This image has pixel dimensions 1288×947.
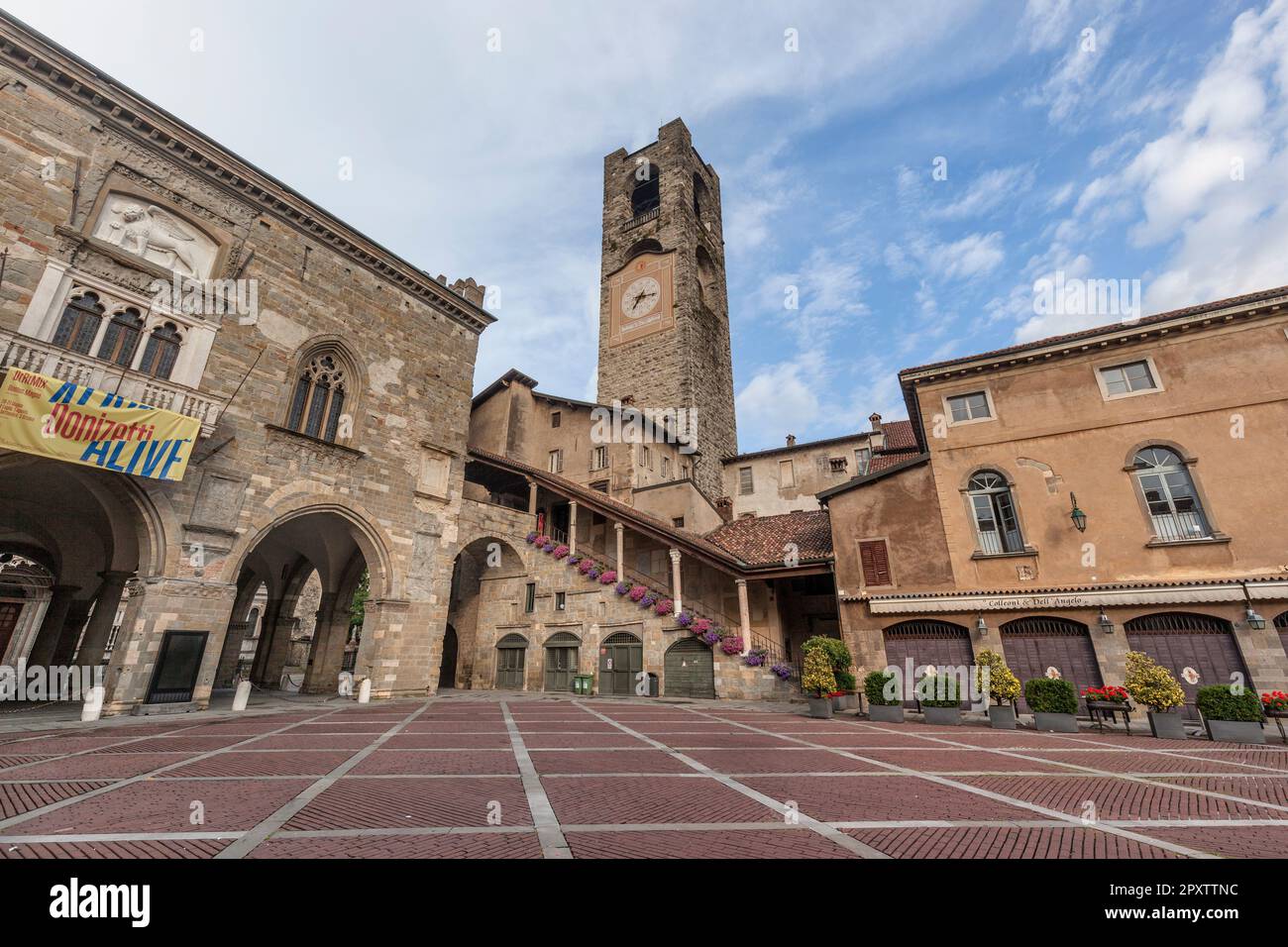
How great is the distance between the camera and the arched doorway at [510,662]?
20969mm

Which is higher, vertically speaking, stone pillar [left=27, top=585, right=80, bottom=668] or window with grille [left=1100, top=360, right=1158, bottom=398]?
window with grille [left=1100, top=360, right=1158, bottom=398]

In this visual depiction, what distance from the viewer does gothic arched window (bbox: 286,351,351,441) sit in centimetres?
1548

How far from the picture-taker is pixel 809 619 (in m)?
22.0

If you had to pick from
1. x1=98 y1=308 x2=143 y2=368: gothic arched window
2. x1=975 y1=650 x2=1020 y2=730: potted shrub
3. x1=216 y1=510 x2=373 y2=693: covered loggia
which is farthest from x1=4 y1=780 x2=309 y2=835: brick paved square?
x1=975 y1=650 x2=1020 y2=730: potted shrub

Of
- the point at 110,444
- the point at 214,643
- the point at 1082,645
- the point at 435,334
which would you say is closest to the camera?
the point at 110,444

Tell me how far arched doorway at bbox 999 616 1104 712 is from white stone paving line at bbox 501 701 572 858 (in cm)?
1316

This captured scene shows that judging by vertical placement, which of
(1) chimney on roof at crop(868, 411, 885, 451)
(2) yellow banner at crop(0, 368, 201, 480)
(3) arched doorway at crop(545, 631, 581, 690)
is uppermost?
(1) chimney on roof at crop(868, 411, 885, 451)

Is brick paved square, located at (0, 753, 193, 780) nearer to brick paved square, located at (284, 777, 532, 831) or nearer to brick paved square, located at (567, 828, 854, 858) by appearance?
brick paved square, located at (284, 777, 532, 831)

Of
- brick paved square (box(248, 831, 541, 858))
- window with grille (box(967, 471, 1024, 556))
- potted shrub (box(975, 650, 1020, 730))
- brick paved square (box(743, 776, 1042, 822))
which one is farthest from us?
window with grille (box(967, 471, 1024, 556))

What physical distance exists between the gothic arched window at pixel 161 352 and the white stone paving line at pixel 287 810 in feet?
36.9

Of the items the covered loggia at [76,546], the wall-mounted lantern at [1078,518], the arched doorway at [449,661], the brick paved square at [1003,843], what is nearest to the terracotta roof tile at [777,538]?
the wall-mounted lantern at [1078,518]
